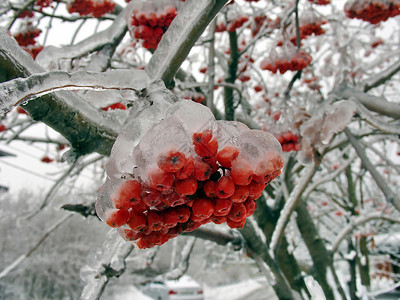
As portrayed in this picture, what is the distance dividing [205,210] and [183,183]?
12 centimetres

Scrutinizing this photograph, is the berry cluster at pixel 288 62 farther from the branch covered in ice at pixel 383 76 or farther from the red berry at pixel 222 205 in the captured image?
the red berry at pixel 222 205

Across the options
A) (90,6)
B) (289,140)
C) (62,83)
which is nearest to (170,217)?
(62,83)

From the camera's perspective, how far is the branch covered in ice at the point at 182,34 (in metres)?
0.97

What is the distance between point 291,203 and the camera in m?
2.34

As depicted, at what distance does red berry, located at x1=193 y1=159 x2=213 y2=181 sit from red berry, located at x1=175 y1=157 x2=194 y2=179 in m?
0.02

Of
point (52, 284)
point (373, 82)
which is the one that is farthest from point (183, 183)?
point (52, 284)

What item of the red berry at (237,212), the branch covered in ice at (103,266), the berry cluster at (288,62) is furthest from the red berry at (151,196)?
the berry cluster at (288,62)

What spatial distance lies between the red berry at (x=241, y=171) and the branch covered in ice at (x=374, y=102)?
5.12 ft

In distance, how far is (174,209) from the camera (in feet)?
2.73

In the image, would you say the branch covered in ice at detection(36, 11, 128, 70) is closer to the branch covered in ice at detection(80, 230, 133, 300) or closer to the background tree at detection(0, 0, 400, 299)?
the background tree at detection(0, 0, 400, 299)

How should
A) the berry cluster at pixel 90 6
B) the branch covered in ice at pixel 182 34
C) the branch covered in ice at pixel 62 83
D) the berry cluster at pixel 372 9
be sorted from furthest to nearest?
the berry cluster at pixel 90 6, the berry cluster at pixel 372 9, the branch covered in ice at pixel 182 34, the branch covered in ice at pixel 62 83

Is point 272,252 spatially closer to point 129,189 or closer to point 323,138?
point 323,138

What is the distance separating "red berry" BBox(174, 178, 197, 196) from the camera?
0.72 m

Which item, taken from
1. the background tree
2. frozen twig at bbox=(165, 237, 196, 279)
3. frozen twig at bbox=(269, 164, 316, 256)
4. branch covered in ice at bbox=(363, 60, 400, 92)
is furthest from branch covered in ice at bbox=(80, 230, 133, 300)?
branch covered in ice at bbox=(363, 60, 400, 92)
